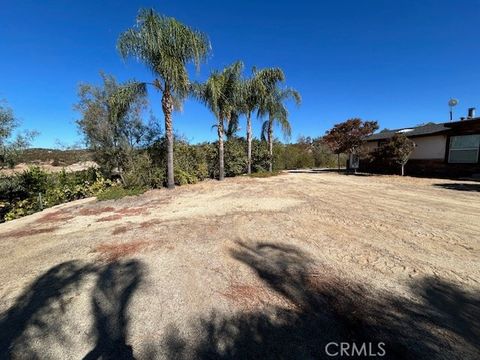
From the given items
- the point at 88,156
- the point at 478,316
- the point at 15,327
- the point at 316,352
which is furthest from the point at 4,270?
the point at 88,156

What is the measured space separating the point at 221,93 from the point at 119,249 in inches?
387

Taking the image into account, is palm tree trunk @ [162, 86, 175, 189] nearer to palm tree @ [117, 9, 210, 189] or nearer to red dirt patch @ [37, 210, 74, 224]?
palm tree @ [117, 9, 210, 189]

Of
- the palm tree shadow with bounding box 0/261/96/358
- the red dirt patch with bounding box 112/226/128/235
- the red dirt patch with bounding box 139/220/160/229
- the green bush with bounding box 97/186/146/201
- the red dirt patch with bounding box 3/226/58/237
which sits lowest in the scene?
the palm tree shadow with bounding box 0/261/96/358

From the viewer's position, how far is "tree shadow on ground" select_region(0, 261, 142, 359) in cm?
229

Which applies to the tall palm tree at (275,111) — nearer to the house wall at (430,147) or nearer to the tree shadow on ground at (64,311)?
the house wall at (430,147)

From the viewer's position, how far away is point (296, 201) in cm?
771

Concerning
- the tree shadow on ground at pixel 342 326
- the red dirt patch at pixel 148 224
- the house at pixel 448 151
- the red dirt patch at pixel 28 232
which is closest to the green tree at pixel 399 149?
the house at pixel 448 151

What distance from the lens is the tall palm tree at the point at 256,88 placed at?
14211 mm

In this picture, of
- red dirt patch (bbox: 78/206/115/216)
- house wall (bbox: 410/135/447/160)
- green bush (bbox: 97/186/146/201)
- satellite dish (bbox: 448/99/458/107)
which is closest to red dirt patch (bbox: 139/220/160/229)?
red dirt patch (bbox: 78/206/115/216)

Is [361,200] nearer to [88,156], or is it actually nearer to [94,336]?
[94,336]

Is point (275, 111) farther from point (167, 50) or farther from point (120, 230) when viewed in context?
point (120, 230)

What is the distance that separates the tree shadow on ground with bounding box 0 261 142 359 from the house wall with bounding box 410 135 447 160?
17.0 metres

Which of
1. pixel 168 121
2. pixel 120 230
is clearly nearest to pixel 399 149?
pixel 168 121

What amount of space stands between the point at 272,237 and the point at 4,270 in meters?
4.34
